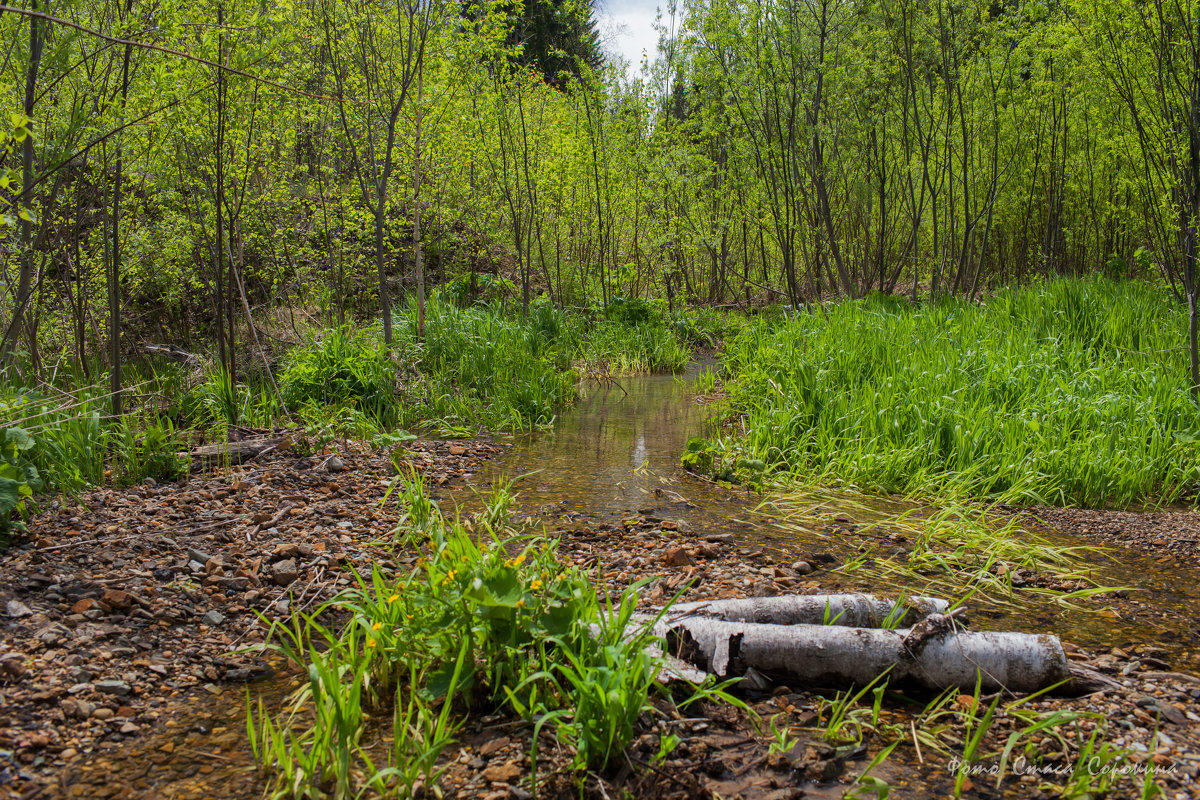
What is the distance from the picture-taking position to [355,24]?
20.6 feet

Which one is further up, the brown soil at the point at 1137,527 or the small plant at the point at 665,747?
the small plant at the point at 665,747

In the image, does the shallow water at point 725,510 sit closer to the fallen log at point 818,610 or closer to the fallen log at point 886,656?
the fallen log at point 818,610

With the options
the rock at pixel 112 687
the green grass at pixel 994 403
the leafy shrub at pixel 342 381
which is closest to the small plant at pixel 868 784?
the rock at pixel 112 687

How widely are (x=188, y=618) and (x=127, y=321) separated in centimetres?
845

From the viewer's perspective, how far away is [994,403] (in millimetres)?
4891

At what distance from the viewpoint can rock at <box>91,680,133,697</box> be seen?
198 cm

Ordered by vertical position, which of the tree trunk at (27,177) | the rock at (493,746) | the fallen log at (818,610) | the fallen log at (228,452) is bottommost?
the rock at (493,746)

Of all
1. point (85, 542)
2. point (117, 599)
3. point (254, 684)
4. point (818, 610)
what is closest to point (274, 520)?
point (85, 542)

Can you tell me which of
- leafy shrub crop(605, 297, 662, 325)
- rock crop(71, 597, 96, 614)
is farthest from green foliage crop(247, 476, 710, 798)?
leafy shrub crop(605, 297, 662, 325)

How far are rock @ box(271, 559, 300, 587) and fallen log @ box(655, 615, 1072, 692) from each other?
63.5 inches

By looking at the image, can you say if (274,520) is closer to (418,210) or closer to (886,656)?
(886,656)

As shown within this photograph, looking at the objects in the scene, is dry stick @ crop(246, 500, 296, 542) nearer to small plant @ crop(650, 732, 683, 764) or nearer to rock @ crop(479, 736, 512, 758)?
rock @ crop(479, 736, 512, 758)

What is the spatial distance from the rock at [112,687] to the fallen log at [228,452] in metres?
Answer: 2.24

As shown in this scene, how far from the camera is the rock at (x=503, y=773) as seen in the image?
166cm
